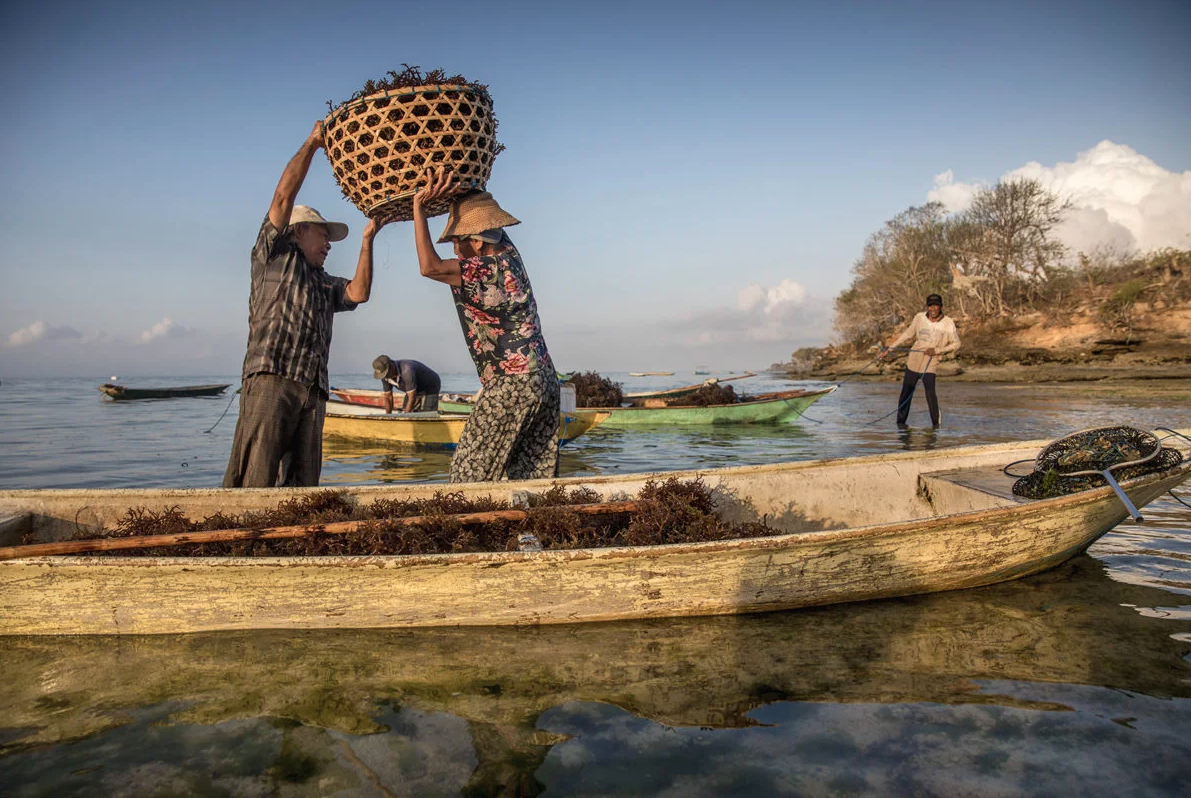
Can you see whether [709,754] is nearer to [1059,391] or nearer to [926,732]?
[926,732]

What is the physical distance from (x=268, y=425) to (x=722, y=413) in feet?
33.1

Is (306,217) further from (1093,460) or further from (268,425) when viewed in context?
(1093,460)

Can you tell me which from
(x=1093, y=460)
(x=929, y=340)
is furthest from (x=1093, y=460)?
(x=929, y=340)

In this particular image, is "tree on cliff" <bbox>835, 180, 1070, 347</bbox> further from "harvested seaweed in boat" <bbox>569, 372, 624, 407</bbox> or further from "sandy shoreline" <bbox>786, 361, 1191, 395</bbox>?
"harvested seaweed in boat" <bbox>569, 372, 624, 407</bbox>

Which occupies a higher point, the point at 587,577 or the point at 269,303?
the point at 269,303

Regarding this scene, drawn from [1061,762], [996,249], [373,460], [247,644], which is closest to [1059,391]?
[996,249]

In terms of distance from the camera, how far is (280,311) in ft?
13.1

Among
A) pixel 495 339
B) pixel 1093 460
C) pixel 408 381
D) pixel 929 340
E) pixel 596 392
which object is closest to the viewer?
pixel 1093 460

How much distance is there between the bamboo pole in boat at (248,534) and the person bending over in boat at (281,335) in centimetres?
81

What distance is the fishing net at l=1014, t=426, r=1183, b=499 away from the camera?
11.9ft

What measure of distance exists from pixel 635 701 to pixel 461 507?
5.27ft

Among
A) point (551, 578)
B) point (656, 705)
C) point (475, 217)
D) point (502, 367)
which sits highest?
point (475, 217)

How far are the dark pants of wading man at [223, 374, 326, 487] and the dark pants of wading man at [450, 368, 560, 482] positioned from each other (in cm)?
102

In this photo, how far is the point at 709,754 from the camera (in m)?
2.15
